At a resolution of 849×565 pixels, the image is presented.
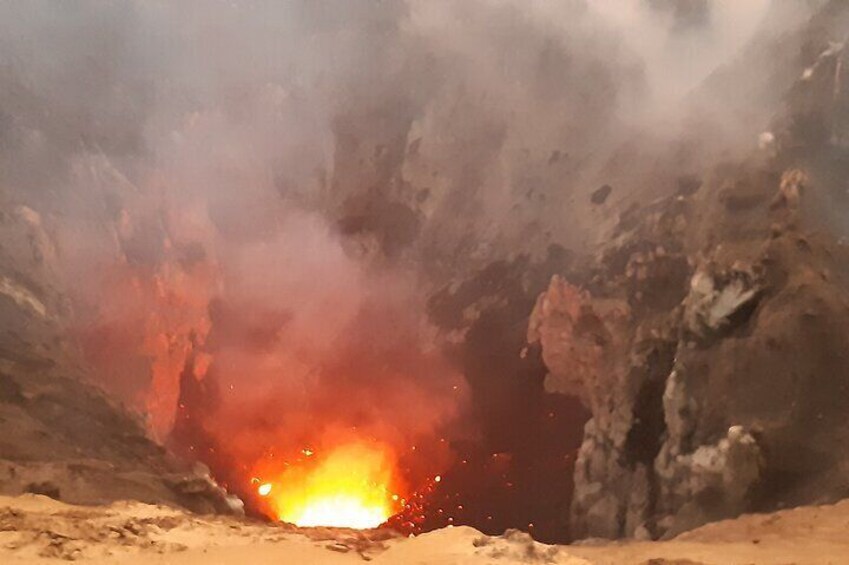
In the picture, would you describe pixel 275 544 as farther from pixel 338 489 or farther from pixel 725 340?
pixel 338 489

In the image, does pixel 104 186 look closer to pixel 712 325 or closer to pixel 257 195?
pixel 257 195

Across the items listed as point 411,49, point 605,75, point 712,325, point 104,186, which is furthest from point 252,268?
point 712,325

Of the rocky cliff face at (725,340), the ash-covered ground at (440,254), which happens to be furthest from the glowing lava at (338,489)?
the rocky cliff face at (725,340)

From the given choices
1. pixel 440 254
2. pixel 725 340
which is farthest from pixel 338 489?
pixel 725 340

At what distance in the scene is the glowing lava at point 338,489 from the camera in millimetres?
12516

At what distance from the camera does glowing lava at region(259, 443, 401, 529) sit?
41.1 ft

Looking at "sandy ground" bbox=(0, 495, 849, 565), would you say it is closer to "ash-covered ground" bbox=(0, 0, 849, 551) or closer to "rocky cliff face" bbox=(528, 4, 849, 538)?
"ash-covered ground" bbox=(0, 0, 849, 551)

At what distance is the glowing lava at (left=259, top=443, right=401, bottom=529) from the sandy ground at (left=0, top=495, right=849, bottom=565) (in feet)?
21.9

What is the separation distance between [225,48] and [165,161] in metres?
3.48

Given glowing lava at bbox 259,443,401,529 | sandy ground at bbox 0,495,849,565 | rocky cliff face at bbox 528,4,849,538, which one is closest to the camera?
sandy ground at bbox 0,495,849,565

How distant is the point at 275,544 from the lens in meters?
5.29

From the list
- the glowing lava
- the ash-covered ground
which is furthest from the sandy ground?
the glowing lava

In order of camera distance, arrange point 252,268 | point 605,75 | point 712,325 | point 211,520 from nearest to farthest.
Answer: point 211,520
point 712,325
point 605,75
point 252,268

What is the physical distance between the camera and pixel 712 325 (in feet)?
30.2
